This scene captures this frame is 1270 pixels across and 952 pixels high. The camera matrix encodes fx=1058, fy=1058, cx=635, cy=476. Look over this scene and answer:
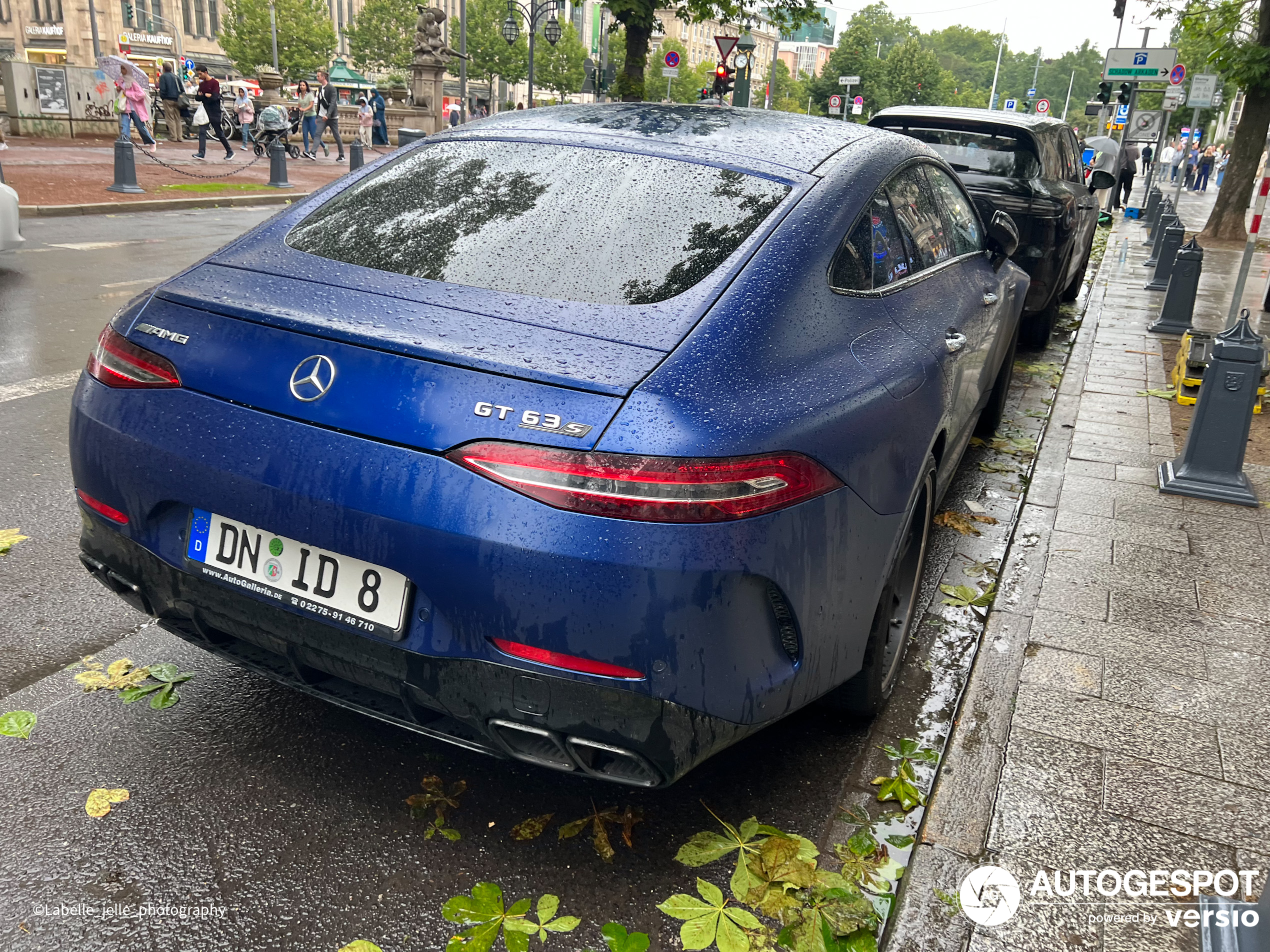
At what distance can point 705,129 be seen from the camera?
10.6 ft

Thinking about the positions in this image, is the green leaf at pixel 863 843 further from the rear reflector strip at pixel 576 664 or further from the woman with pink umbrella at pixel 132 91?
the woman with pink umbrella at pixel 132 91

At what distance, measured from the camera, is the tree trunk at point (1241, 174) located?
17.8 meters

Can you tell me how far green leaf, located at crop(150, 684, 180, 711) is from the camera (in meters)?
2.98

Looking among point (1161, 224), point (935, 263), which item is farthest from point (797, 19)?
point (935, 263)

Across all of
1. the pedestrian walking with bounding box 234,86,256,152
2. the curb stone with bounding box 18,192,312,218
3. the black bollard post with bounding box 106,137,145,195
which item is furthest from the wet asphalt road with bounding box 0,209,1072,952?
the pedestrian walking with bounding box 234,86,256,152

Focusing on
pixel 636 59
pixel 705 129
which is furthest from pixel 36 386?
pixel 636 59

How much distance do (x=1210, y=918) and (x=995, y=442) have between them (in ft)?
13.9

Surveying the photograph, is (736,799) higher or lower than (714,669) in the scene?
lower

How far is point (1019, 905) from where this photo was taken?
242 centimetres

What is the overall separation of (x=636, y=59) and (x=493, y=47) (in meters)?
69.9

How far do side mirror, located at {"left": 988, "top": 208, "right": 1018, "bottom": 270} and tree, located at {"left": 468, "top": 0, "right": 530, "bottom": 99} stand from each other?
294 ft

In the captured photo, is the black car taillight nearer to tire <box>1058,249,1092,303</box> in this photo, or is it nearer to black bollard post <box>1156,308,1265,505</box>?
black bollard post <box>1156,308,1265,505</box>

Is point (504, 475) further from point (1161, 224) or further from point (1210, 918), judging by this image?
point (1161, 224)

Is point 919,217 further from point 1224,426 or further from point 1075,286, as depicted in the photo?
point 1075,286
